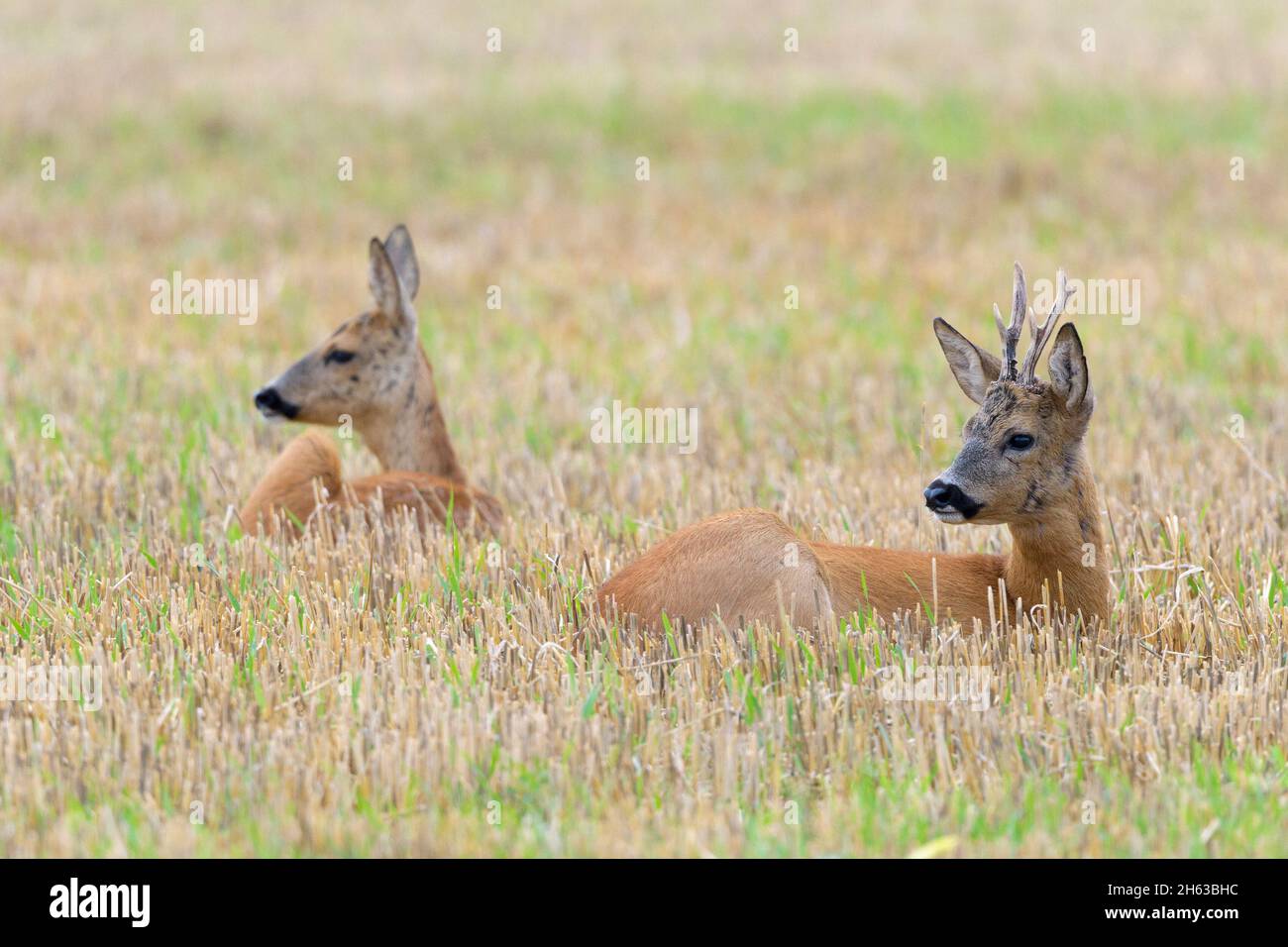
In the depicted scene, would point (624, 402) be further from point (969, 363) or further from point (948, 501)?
point (948, 501)

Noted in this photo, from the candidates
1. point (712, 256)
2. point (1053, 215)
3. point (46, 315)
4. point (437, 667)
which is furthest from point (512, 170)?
point (437, 667)

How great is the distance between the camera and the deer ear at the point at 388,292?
29.1 feet

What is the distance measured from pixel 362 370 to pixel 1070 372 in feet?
13.2

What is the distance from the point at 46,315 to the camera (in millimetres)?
13078

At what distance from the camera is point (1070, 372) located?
598cm

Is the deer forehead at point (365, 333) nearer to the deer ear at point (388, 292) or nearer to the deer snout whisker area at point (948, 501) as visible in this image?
the deer ear at point (388, 292)

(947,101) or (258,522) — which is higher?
(947,101)

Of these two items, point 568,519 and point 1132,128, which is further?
point 1132,128

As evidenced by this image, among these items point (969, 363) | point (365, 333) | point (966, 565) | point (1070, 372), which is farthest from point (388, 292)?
point (1070, 372)

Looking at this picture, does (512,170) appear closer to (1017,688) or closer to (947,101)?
(947,101)

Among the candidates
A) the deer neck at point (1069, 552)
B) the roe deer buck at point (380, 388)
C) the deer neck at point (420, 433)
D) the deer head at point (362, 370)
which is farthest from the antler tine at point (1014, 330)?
the deer head at point (362, 370)

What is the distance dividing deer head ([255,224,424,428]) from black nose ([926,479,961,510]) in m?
3.68

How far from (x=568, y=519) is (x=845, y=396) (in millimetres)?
3583

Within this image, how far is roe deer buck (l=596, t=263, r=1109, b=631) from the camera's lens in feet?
19.1
